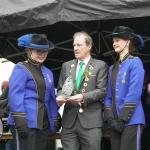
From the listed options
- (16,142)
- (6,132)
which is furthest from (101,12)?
(6,132)

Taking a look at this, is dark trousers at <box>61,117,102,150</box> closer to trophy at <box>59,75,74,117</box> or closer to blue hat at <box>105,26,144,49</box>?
trophy at <box>59,75,74,117</box>

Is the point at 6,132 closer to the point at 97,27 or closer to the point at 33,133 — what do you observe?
the point at 33,133

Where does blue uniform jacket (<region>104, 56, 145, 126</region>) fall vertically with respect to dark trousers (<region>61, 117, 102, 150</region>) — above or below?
above

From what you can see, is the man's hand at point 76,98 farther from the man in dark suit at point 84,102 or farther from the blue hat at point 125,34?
the blue hat at point 125,34

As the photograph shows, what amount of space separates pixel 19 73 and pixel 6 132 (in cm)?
165

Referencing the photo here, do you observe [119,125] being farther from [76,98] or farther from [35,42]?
[35,42]

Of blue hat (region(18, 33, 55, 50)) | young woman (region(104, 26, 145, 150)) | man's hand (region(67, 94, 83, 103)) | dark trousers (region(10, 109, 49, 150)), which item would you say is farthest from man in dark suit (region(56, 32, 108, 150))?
blue hat (region(18, 33, 55, 50))

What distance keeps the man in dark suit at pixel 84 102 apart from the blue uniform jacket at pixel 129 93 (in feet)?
0.48

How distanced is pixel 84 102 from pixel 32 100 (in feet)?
1.95

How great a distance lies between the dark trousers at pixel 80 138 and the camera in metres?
4.15

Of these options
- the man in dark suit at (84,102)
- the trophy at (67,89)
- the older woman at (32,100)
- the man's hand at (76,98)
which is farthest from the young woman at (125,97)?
the older woman at (32,100)

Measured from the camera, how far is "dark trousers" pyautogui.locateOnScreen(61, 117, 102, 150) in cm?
415

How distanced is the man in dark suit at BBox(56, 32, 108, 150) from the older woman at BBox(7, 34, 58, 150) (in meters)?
0.19

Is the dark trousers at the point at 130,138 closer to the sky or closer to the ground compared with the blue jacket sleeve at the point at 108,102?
closer to the ground
